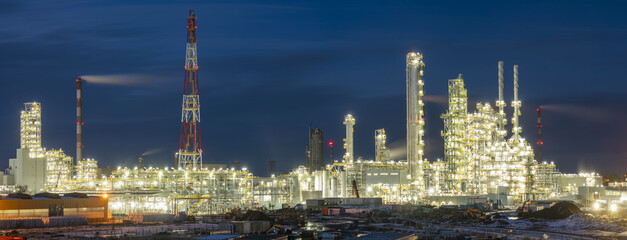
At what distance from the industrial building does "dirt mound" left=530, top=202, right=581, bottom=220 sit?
2938cm

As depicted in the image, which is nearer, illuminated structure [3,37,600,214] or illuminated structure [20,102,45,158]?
illuminated structure [3,37,600,214]

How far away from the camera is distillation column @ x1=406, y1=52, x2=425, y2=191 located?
379 ft

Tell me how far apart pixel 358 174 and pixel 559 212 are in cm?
5111

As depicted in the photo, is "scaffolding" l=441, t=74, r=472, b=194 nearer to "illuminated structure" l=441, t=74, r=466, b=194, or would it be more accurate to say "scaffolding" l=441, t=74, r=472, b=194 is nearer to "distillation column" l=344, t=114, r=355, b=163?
"illuminated structure" l=441, t=74, r=466, b=194

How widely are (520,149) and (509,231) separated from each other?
57.8 metres

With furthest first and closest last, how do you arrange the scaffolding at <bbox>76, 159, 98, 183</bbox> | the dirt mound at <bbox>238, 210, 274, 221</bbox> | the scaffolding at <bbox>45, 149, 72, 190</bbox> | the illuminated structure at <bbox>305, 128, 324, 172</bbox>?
1. the illuminated structure at <bbox>305, 128, 324, 172</bbox>
2. the scaffolding at <bbox>76, 159, 98, 183</bbox>
3. the scaffolding at <bbox>45, 149, 72, 190</bbox>
4. the dirt mound at <bbox>238, 210, 274, 221</bbox>

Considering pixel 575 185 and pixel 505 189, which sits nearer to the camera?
pixel 505 189

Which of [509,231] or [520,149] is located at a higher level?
[520,149]

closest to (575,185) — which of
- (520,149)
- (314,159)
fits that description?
(520,149)

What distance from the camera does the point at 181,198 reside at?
96.2 metres

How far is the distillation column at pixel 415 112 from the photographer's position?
11550cm

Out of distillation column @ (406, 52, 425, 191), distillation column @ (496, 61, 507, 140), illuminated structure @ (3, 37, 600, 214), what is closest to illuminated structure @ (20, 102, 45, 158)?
illuminated structure @ (3, 37, 600, 214)

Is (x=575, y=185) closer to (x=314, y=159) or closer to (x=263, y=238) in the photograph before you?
(x=314, y=159)

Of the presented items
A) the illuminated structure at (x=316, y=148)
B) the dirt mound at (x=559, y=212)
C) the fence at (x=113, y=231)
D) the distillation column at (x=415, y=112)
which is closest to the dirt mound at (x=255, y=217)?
the fence at (x=113, y=231)
